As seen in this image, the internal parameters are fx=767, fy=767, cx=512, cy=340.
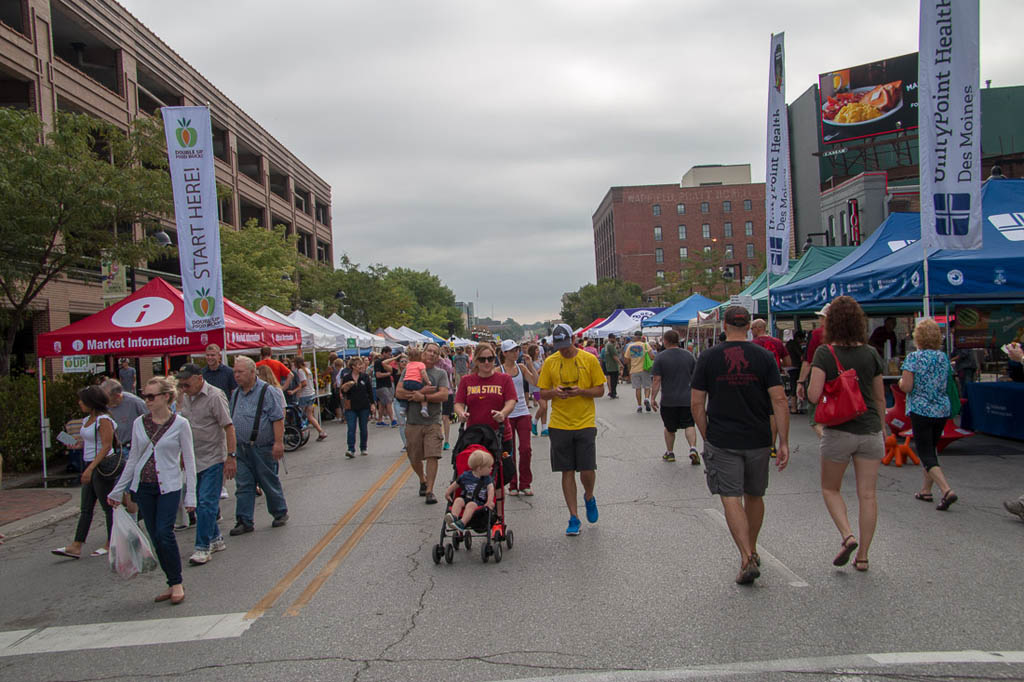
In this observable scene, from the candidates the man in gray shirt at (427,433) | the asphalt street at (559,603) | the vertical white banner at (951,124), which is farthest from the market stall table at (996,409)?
the man in gray shirt at (427,433)

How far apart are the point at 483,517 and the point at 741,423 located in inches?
91.4

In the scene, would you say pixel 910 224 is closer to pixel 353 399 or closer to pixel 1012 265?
pixel 1012 265

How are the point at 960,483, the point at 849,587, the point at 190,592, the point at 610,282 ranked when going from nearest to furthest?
the point at 849,587 → the point at 190,592 → the point at 960,483 → the point at 610,282

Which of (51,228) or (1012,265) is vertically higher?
(51,228)

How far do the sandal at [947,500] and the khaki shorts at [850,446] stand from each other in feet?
7.34

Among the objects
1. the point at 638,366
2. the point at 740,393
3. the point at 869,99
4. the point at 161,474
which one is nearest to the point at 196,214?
the point at 161,474

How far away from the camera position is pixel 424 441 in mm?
8891

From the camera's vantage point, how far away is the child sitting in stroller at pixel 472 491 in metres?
6.21

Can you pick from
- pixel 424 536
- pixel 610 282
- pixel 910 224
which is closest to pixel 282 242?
pixel 910 224

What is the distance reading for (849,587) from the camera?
16.8 ft

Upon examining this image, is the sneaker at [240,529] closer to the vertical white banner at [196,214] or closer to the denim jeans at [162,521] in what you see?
the denim jeans at [162,521]

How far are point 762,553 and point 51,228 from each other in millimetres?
12998

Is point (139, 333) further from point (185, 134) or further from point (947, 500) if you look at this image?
point (947, 500)

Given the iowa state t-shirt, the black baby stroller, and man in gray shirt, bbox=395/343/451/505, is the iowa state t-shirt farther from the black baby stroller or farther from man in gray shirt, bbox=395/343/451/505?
man in gray shirt, bbox=395/343/451/505
